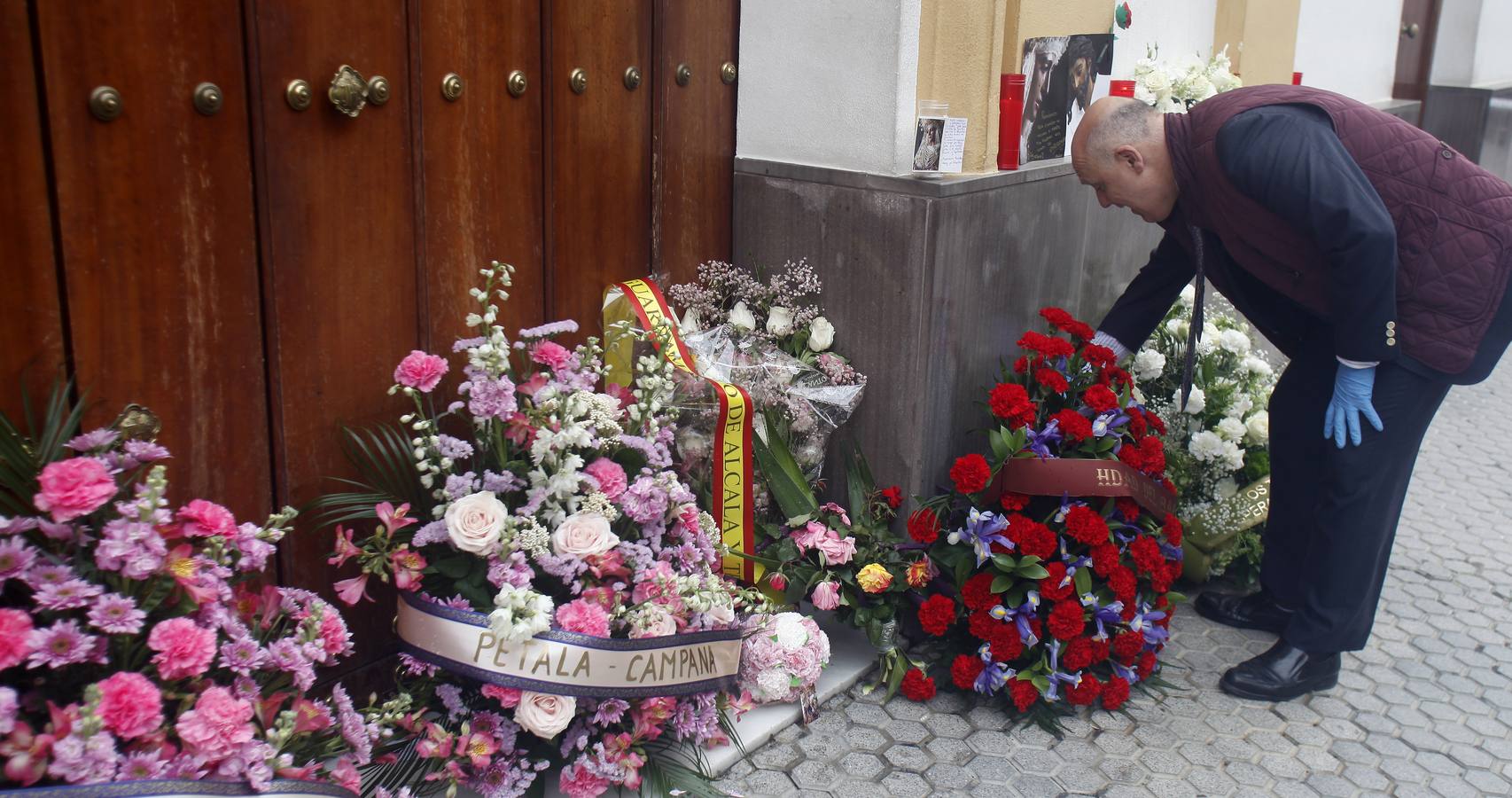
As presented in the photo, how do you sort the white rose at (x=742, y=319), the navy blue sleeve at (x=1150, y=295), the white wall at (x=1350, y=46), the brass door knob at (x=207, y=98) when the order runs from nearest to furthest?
1. the brass door knob at (x=207, y=98)
2. the white rose at (x=742, y=319)
3. the navy blue sleeve at (x=1150, y=295)
4. the white wall at (x=1350, y=46)

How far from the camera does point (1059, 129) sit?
13.3 ft

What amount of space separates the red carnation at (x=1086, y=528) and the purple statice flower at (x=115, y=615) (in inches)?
86.2

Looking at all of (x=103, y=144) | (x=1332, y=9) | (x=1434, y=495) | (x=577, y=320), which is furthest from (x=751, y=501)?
(x=1332, y=9)

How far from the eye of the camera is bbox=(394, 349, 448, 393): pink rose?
260cm

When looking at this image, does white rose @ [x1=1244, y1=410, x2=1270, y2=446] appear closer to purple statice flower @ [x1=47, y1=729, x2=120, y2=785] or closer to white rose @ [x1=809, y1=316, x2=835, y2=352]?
white rose @ [x1=809, y1=316, x2=835, y2=352]

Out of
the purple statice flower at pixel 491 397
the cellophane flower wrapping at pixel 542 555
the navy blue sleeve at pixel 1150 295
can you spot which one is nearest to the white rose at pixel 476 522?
the cellophane flower wrapping at pixel 542 555

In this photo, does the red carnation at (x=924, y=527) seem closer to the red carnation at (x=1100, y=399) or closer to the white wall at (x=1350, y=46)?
the red carnation at (x=1100, y=399)

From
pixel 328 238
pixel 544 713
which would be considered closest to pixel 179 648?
pixel 544 713

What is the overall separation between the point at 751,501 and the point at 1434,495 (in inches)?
137

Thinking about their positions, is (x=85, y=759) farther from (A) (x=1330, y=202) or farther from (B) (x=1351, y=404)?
(B) (x=1351, y=404)

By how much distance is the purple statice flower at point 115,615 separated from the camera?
6.23ft

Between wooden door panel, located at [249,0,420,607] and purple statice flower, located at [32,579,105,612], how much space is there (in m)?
0.72

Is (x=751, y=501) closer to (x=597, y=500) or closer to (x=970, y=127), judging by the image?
(x=597, y=500)

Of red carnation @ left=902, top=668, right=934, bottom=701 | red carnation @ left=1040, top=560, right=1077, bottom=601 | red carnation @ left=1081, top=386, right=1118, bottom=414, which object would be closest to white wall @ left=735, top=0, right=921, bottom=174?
red carnation @ left=1081, top=386, right=1118, bottom=414
